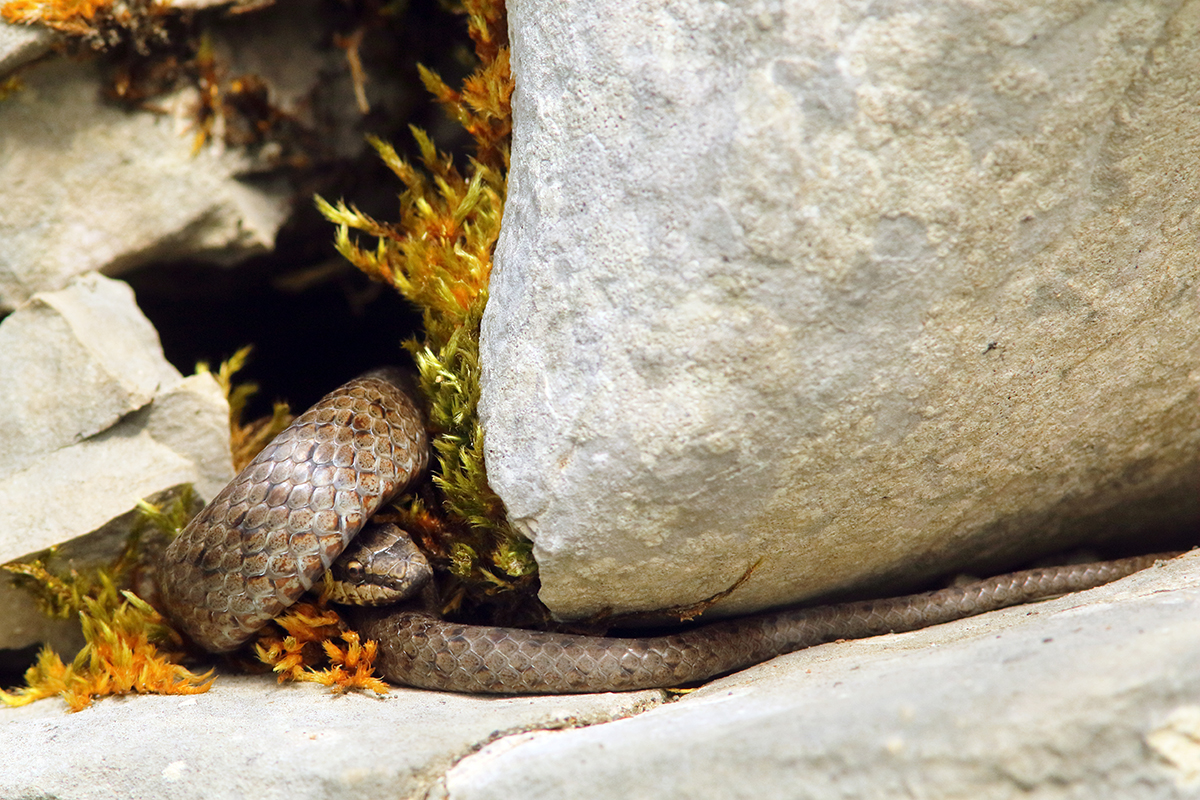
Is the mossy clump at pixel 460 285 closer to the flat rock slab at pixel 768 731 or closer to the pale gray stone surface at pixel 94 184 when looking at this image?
the flat rock slab at pixel 768 731

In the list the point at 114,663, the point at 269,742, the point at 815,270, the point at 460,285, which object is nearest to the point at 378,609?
the point at 269,742

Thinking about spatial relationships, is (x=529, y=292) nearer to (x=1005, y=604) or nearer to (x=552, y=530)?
(x=552, y=530)

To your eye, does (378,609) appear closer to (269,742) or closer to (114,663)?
(269,742)

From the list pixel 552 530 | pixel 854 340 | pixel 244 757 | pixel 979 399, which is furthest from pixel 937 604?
pixel 244 757

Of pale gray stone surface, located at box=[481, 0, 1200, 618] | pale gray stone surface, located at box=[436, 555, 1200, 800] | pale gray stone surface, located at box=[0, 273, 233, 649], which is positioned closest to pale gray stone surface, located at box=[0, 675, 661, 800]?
pale gray stone surface, located at box=[436, 555, 1200, 800]

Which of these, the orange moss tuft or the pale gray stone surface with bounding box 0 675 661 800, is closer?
the pale gray stone surface with bounding box 0 675 661 800

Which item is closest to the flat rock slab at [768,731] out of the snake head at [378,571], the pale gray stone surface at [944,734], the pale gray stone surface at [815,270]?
the pale gray stone surface at [944,734]

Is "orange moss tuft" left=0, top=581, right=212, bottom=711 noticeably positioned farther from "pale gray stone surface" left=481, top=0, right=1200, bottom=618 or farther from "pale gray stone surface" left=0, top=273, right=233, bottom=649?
"pale gray stone surface" left=481, top=0, right=1200, bottom=618
